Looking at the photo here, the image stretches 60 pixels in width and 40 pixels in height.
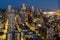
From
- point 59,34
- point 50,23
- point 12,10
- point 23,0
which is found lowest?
point 59,34

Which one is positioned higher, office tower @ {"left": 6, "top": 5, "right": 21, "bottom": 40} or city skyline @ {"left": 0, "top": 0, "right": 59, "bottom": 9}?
city skyline @ {"left": 0, "top": 0, "right": 59, "bottom": 9}

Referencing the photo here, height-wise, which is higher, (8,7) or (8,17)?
(8,7)

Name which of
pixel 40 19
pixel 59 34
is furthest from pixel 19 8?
pixel 59 34

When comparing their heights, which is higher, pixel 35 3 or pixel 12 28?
pixel 35 3

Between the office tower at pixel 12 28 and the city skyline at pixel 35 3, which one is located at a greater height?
the city skyline at pixel 35 3

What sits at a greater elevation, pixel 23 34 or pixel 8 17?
pixel 8 17

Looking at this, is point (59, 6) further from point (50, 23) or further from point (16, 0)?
point (16, 0)

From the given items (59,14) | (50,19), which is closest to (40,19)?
(50,19)

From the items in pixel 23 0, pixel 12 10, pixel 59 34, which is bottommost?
pixel 59 34

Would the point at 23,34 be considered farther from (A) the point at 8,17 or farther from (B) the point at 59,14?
(B) the point at 59,14
